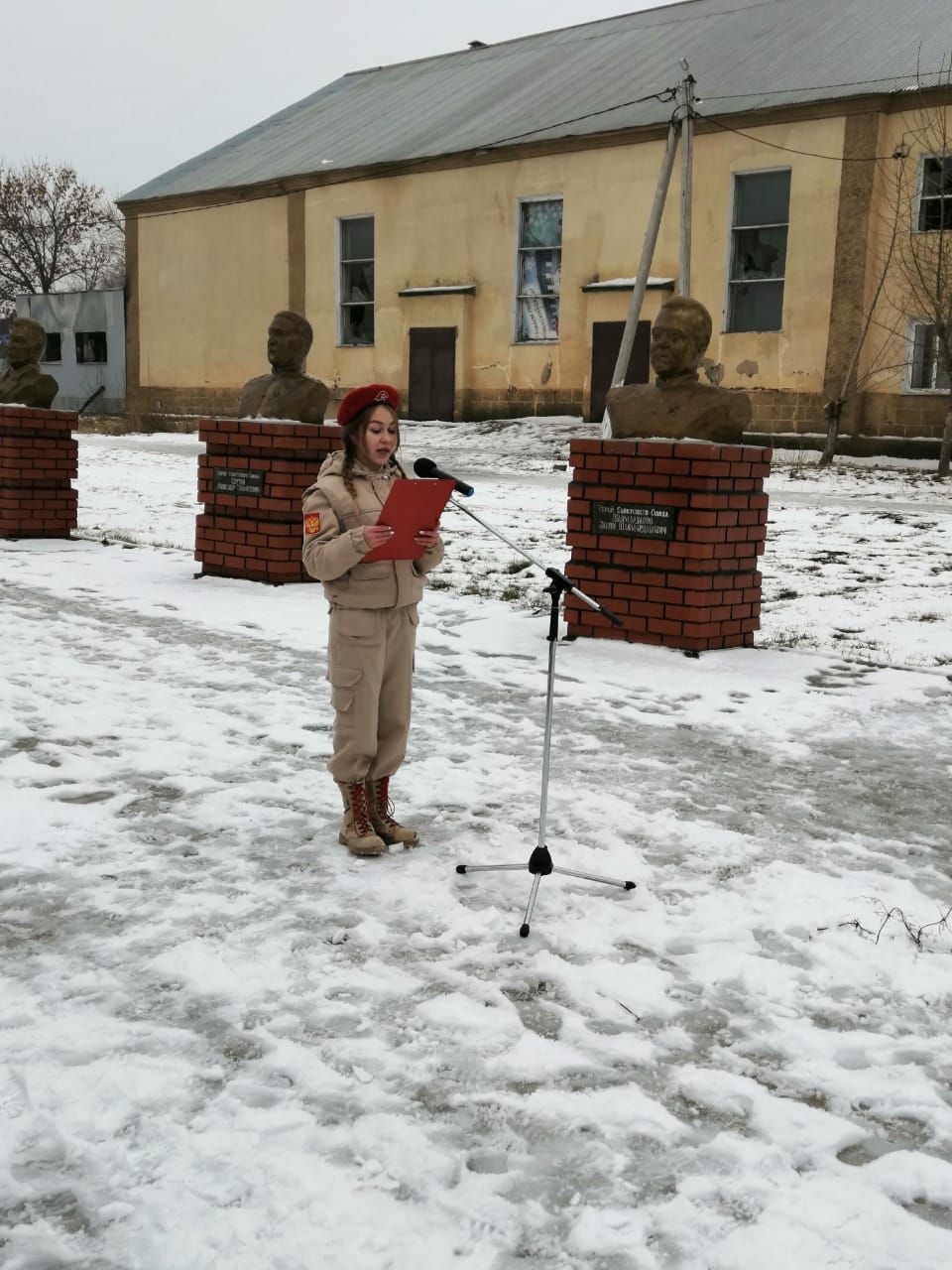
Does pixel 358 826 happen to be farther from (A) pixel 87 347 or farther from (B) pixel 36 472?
(A) pixel 87 347

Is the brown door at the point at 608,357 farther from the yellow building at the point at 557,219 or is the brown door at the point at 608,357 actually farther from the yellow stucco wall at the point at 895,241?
the yellow stucco wall at the point at 895,241

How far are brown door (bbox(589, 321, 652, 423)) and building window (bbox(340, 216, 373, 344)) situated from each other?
18.3ft

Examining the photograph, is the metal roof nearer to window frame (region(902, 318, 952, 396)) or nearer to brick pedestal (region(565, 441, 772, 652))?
window frame (region(902, 318, 952, 396))

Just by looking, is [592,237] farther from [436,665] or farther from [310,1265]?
[310,1265]

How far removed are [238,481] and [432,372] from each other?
17.1m

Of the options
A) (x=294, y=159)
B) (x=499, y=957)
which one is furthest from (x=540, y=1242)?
(x=294, y=159)

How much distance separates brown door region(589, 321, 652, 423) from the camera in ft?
71.5

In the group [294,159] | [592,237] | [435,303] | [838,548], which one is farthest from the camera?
[294,159]

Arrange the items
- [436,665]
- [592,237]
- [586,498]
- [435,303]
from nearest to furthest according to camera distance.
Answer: [436,665]
[586,498]
[592,237]
[435,303]

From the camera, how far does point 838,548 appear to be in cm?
1009

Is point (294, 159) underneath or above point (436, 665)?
above

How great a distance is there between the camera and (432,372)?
80.9 feet

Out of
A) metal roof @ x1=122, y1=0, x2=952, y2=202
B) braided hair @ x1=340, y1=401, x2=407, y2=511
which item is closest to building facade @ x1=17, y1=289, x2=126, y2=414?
metal roof @ x1=122, y1=0, x2=952, y2=202

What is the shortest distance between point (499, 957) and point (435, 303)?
74.2ft
